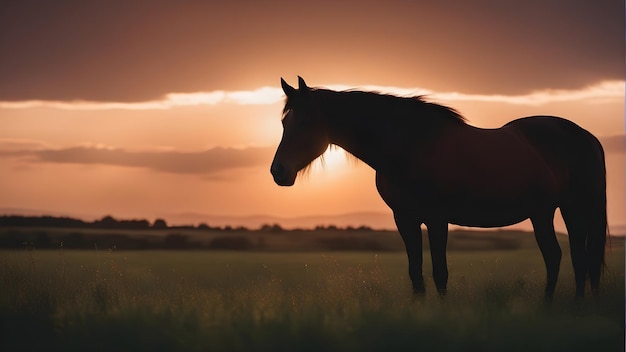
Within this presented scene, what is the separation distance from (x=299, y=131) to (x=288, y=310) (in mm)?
1859

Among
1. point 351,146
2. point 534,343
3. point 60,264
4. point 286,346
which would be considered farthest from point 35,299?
point 534,343

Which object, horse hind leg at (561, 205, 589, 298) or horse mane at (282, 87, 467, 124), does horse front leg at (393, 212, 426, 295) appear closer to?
horse mane at (282, 87, 467, 124)

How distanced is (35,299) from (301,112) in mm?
3368

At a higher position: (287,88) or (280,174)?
(287,88)

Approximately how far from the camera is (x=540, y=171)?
29.9 feet

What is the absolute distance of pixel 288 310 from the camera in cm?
753

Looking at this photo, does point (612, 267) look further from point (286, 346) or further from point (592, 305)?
point (286, 346)

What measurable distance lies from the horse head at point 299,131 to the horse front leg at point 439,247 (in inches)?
56.0

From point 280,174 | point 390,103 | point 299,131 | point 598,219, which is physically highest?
point 390,103

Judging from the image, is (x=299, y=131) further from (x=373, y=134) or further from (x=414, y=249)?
(x=414, y=249)

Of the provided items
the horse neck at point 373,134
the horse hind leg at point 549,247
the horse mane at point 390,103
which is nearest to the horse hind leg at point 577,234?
the horse hind leg at point 549,247

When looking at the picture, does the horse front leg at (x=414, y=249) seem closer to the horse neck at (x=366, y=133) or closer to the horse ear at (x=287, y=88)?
the horse neck at (x=366, y=133)

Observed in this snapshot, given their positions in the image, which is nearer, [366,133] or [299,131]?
[299,131]

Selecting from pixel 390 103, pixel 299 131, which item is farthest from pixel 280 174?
pixel 390 103
